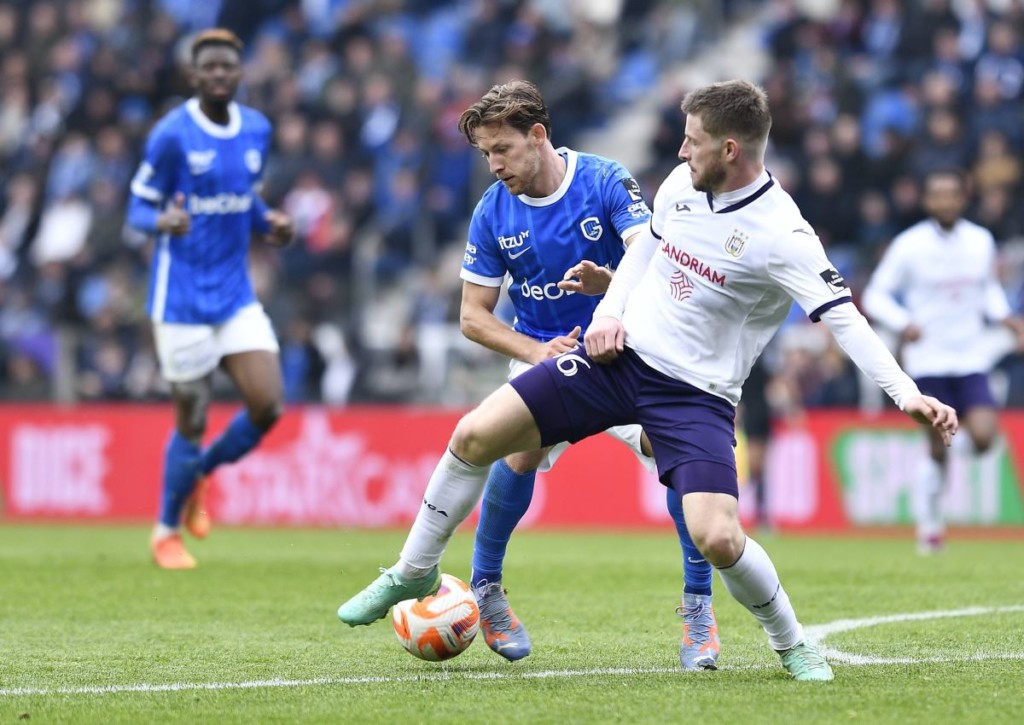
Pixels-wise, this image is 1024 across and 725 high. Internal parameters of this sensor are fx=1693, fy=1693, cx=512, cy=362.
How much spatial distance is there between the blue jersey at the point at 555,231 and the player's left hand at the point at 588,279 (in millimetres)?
341

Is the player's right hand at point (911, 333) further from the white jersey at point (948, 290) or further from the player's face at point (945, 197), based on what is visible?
the player's face at point (945, 197)

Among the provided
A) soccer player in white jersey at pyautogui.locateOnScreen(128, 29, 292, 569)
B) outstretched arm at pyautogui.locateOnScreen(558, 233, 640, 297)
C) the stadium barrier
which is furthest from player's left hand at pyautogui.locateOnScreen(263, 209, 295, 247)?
the stadium barrier

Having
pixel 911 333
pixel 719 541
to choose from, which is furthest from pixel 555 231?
pixel 911 333

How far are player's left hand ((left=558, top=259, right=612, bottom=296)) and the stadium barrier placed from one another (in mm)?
9171

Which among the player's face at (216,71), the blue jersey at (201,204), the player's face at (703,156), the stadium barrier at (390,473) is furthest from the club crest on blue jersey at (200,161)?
the stadium barrier at (390,473)

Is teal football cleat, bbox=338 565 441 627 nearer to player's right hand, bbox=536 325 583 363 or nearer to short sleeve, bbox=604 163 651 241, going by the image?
player's right hand, bbox=536 325 583 363

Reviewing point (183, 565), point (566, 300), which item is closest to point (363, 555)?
point (183, 565)

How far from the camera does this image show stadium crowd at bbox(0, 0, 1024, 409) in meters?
17.3

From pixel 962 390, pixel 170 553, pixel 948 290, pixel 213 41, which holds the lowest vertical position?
pixel 170 553

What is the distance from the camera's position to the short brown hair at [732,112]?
5.65m

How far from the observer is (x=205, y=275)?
10305 mm

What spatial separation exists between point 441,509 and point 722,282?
4.34ft

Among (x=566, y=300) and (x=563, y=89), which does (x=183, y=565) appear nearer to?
(x=566, y=300)

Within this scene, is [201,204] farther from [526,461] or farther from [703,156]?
[703,156]
